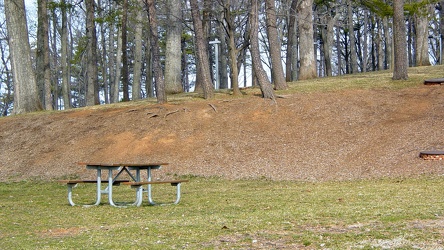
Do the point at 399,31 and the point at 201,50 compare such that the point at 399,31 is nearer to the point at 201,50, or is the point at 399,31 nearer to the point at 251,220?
the point at 201,50

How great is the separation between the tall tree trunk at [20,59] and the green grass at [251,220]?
1256cm

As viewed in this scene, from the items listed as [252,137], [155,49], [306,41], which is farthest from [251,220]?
[306,41]

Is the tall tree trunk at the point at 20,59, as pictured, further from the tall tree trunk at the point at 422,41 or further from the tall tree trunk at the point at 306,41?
the tall tree trunk at the point at 422,41

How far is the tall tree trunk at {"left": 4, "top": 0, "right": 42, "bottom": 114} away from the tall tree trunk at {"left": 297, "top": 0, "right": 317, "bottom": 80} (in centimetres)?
1099

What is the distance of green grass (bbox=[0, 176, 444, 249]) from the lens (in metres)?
6.66

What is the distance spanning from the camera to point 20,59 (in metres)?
25.1

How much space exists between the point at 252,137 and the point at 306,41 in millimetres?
10585

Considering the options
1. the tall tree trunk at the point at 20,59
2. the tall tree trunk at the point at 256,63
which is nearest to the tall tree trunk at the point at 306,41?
the tall tree trunk at the point at 256,63

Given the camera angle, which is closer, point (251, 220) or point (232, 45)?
point (251, 220)

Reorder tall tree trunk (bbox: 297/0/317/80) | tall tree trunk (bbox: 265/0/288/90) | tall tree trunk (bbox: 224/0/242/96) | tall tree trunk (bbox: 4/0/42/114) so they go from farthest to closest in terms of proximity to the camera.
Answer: tall tree trunk (bbox: 297/0/317/80) → tall tree trunk (bbox: 4/0/42/114) → tall tree trunk (bbox: 265/0/288/90) → tall tree trunk (bbox: 224/0/242/96)

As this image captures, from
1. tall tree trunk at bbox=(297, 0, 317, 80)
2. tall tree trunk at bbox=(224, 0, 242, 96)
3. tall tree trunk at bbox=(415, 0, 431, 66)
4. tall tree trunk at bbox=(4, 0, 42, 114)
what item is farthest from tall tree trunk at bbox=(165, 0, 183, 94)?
tall tree trunk at bbox=(415, 0, 431, 66)

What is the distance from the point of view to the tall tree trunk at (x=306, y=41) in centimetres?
2759

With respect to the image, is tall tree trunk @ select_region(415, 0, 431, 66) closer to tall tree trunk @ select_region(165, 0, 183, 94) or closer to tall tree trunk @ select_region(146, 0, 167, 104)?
tall tree trunk @ select_region(165, 0, 183, 94)

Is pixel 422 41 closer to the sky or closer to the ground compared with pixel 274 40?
closer to the sky
